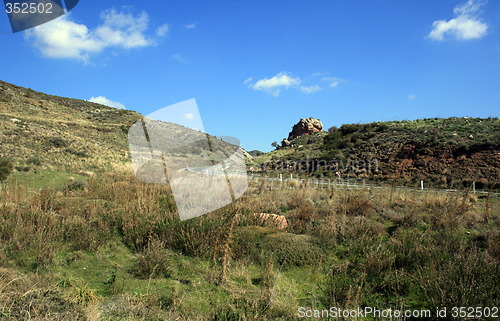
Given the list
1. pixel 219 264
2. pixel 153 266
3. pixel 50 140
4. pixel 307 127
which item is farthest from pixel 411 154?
pixel 307 127

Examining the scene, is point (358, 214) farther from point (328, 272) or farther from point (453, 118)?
point (453, 118)

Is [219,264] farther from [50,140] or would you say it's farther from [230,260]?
[50,140]

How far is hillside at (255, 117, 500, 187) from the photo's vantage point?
2789cm

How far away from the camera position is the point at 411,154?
34.2m

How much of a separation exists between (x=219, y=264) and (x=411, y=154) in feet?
109

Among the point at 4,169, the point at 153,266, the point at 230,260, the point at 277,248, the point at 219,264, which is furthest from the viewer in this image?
the point at 4,169

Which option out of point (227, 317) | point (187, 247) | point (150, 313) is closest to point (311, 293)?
point (227, 317)

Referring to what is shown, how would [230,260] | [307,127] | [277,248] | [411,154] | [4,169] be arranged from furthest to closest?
[307,127]
[411,154]
[4,169]
[277,248]
[230,260]

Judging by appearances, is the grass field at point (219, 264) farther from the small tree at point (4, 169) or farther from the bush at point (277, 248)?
the small tree at point (4, 169)

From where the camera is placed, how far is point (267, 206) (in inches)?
428

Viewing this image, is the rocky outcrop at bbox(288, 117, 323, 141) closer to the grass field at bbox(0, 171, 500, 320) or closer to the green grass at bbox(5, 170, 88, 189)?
the green grass at bbox(5, 170, 88, 189)

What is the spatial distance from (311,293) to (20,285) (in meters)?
4.01

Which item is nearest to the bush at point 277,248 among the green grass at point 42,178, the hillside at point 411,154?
the green grass at point 42,178

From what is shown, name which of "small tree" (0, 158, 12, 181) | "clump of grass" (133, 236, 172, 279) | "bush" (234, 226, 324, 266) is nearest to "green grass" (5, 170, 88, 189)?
"small tree" (0, 158, 12, 181)
